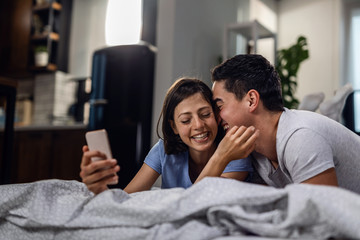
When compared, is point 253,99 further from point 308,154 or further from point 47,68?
point 47,68

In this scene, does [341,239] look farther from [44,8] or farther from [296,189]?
[44,8]

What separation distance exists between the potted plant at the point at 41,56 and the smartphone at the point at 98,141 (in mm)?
4143

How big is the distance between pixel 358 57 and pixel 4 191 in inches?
221

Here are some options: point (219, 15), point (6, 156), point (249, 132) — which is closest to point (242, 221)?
point (249, 132)

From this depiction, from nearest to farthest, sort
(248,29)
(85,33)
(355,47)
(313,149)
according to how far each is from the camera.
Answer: (313,149) < (248,29) < (85,33) < (355,47)

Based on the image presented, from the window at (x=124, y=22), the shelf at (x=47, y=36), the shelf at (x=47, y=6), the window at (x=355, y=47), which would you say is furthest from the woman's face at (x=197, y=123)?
the window at (x=355, y=47)

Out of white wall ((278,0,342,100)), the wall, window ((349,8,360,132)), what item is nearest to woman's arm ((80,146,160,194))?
the wall

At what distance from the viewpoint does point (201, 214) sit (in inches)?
33.7

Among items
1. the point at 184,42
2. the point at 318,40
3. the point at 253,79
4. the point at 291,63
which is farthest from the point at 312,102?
the point at 318,40

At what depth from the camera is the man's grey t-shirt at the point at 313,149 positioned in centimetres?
116

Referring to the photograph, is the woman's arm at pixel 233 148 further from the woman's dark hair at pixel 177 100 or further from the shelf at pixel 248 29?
the shelf at pixel 248 29

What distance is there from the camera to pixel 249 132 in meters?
1.29

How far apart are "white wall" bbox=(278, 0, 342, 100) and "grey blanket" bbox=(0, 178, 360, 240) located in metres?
5.12

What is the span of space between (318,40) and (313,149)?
199 inches
